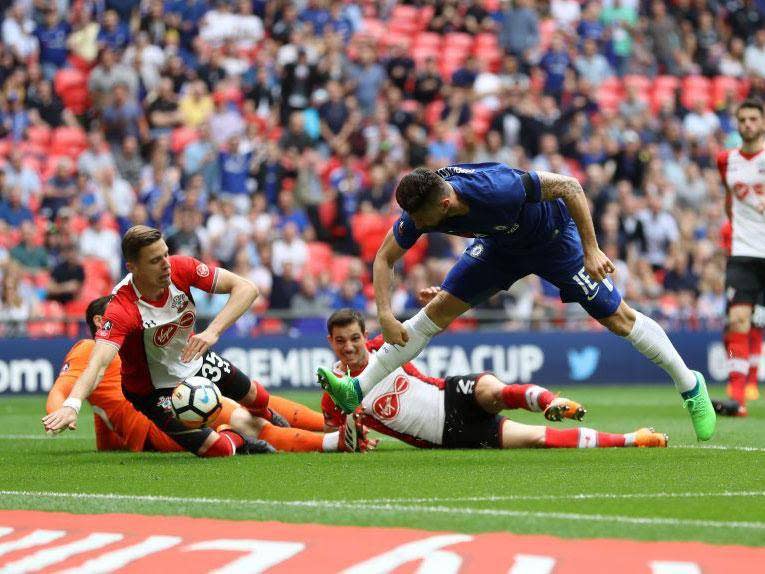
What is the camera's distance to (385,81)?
2369 cm

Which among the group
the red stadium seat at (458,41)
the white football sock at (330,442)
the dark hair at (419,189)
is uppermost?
the red stadium seat at (458,41)

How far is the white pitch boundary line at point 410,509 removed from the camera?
6.03 m

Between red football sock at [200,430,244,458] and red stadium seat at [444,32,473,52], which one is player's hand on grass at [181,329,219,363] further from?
red stadium seat at [444,32,473,52]

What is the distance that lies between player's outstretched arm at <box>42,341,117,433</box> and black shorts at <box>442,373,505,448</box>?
7.42ft

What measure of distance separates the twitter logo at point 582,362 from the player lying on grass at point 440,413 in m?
10.6

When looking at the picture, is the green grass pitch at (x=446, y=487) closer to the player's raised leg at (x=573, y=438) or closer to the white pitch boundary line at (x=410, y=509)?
the white pitch boundary line at (x=410, y=509)

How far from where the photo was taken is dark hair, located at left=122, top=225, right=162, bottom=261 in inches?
355

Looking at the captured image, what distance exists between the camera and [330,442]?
10.1m

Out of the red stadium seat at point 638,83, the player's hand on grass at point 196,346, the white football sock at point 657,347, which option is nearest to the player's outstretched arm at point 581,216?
the white football sock at point 657,347

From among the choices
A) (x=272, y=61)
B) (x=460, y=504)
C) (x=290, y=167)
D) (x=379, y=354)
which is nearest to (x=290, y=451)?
(x=379, y=354)

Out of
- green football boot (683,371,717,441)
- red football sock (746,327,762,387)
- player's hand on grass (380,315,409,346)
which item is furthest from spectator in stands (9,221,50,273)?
green football boot (683,371,717,441)

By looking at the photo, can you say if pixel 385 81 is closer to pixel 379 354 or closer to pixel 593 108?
pixel 593 108

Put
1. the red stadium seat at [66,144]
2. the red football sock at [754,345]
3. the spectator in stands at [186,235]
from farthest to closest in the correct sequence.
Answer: the red stadium seat at [66,144], the spectator in stands at [186,235], the red football sock at [754,345]

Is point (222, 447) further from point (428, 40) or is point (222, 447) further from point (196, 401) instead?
point (428, 40)
